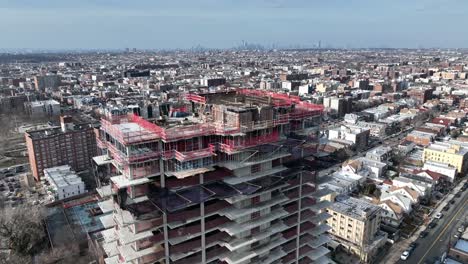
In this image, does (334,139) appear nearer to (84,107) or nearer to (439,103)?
(439,103)

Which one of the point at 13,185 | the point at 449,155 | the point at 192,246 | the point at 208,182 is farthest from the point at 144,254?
the point at 449,155

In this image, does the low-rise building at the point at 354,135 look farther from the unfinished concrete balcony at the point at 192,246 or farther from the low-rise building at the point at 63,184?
the unfinished concrete balcony at the point at 192,246

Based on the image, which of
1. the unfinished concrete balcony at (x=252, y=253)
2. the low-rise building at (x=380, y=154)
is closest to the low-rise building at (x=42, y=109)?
the low-rise building at (x=380, y=154)

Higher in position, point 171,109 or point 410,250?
point 171,109

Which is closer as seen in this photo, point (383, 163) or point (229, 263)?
point (229, 263)

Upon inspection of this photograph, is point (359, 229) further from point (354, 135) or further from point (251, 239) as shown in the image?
point (354, 135)

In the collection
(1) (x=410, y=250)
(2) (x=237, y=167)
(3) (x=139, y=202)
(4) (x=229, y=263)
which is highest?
(2) (x=237, y=167)

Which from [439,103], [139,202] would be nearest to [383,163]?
[139,202]


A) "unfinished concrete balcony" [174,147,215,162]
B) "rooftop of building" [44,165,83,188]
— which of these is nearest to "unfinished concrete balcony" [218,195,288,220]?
"unfinished concrete balcony" [174,147,215,162]

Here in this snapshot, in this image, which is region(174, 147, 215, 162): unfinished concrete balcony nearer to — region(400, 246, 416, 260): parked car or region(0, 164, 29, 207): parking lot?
region(400, 246, 416, 260): parked car

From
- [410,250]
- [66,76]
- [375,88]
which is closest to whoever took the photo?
[410,250]
